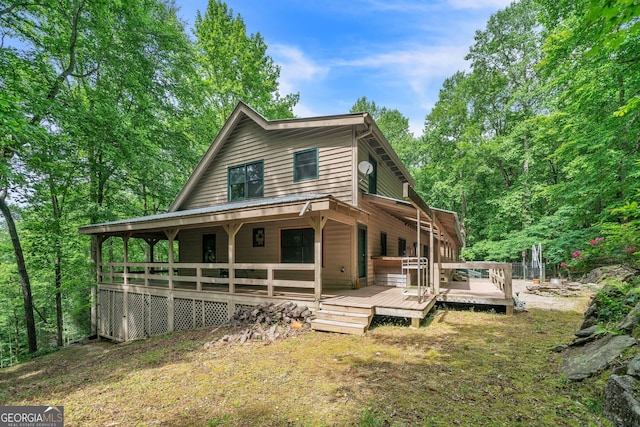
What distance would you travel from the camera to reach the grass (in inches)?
123

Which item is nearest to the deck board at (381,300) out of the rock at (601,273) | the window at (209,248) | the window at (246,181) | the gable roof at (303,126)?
the gable roof at (303,126)

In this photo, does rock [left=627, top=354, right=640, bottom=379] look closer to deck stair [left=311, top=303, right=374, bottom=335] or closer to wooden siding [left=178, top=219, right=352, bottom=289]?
deck stair [left=311, top=303, right=374, bottom=335]

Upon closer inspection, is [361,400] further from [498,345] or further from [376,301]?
[376,301]

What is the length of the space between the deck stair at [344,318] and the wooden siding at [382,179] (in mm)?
4101

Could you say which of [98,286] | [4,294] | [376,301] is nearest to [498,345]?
[376,301]

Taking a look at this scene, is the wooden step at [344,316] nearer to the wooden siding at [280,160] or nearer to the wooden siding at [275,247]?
the wooden siding at [275,247]

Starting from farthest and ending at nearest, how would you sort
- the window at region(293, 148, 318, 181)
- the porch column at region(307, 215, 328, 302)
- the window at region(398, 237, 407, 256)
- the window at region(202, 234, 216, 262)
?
the window at region(398, 237, 407, 256)
the window at region(202, 234, 216, 262)
the window at region(293, 148, 318, 181)
the porch column at region(307, 215, 328, 302)

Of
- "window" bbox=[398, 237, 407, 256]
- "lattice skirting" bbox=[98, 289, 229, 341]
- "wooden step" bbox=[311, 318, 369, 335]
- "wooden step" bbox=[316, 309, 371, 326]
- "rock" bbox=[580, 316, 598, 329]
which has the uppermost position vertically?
"window" bbox=[398, 237, 407, 256]

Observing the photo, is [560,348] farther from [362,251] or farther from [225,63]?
[225,63]

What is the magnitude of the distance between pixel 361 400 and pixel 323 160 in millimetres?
7596

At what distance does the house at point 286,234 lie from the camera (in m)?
7.39

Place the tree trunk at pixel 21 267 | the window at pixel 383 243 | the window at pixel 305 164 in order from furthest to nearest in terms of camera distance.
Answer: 1. the tree trunk at pixel 21 267
2. the window at pixel 383 243
3. the window at pixel 305 164

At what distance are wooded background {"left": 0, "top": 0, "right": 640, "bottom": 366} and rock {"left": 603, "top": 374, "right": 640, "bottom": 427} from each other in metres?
2.84

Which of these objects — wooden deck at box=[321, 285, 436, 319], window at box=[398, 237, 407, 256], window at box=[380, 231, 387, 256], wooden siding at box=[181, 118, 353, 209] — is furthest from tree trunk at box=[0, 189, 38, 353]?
window at box=[398, 237, 407, 256]
